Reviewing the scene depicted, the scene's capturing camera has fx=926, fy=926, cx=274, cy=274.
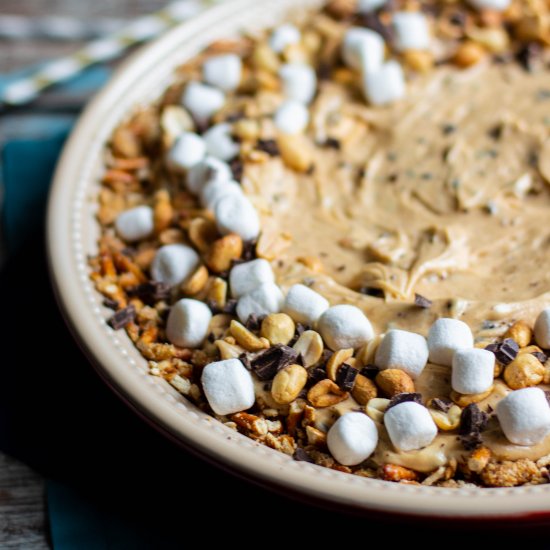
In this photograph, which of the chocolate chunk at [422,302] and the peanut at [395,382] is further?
the chocolate chunk at [422,302]

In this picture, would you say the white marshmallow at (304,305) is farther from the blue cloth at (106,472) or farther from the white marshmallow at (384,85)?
the white marshmallow at (384,85)

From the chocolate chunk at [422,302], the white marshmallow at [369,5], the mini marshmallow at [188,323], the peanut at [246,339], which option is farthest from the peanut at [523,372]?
the white marshmallow at [369,5]

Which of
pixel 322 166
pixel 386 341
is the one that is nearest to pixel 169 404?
pixel 386 341

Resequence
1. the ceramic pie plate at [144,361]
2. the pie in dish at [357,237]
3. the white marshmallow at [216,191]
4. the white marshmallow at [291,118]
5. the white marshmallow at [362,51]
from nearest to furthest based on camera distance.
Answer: the ceramic pie plate at [144,361] < the pie in dish at [357,237] < the white marshmallow at [216,191] < the white marshmallow at [291,118] < the white marshmallow at [362,51]

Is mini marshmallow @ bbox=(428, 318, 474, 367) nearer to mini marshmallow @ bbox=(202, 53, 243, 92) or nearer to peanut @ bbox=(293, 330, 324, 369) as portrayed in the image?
peanut @ bbox=(293, 330, 324, 369)

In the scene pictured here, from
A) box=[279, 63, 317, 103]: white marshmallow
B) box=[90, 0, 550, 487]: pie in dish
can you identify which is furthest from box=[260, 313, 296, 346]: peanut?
box=[279, 63, 317, 103]: white marshmallow
